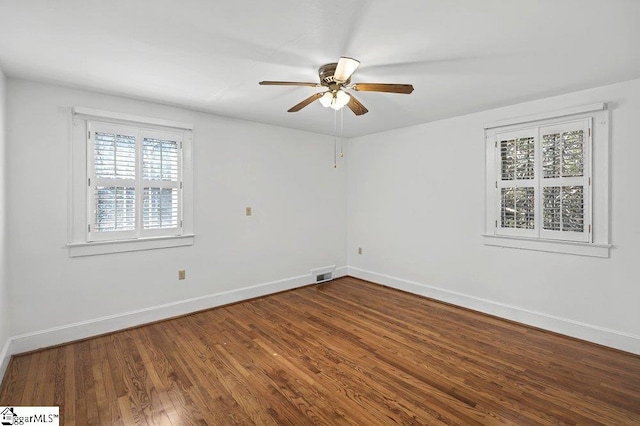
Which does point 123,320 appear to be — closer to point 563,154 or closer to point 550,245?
point 550,245

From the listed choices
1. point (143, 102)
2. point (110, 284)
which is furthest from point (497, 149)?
point (110, 284)

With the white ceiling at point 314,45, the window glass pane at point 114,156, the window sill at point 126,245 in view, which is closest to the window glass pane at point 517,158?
the white ceiling at point 314,45

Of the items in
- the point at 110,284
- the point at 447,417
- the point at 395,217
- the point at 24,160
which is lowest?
the point at 447,417

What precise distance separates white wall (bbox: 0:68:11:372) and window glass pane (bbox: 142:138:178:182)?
109 cm

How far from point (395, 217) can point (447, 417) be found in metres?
3.11

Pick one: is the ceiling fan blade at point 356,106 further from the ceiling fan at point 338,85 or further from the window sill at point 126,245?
the window sill at point 126,245

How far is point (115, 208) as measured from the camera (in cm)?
324

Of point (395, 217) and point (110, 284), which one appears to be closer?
point (110, 284)

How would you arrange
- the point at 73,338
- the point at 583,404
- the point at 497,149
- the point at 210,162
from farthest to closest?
1. the point at 210,162
2. the point at 497,149
3. the point at 73,338
4. the point at 583,404

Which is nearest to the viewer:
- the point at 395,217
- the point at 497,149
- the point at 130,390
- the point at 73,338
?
the point at 130,390

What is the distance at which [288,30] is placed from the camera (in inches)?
78.0

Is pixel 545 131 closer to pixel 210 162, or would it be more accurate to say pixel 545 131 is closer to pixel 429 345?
pixel 429 345

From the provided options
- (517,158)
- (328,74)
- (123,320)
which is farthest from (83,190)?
(517,158)

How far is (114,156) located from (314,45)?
96.7 inches
